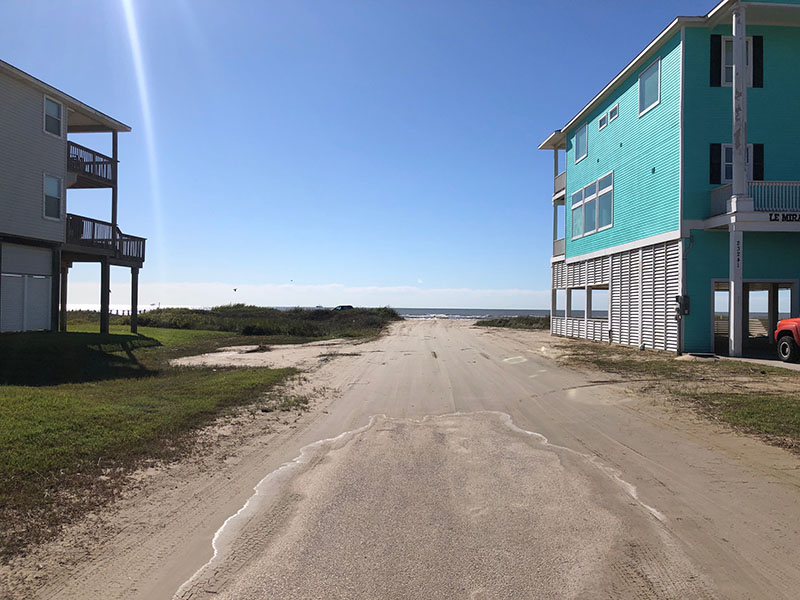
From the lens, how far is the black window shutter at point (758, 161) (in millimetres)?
21062

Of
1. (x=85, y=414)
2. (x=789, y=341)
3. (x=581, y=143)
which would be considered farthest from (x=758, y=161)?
(x=85, y=414)

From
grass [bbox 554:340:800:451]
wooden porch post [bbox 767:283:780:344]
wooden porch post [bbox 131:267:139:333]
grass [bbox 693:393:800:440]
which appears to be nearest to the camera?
grass [bbox 693:393:800:440]

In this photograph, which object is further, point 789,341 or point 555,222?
point 555,222

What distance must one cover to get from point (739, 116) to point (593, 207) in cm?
1131

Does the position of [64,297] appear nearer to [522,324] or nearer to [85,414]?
[85,414]

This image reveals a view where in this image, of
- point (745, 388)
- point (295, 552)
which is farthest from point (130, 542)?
point (745, 388)

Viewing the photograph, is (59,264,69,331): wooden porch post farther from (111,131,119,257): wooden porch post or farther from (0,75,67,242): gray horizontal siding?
Result: (0,75,67,242): gray horizontal siding

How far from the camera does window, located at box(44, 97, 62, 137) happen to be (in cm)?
2278

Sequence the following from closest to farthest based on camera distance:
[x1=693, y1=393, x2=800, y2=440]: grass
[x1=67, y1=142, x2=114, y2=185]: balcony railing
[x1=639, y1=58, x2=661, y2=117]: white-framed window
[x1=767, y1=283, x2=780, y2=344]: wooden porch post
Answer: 1. [x1=693, y1=393, x2=800, y2=440]: grass
2. [x1=639, y1=58, x2=661, y2=117]: white-framed window
3. [x1=767, y1=283, x2=780, y2=344]: wooden porch post
4. [x1=67, y1=142, x2=114, y2=185]: balcony railing

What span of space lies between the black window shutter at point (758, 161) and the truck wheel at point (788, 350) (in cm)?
680

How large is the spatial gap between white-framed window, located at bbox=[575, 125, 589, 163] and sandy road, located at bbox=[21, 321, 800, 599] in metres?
24.5

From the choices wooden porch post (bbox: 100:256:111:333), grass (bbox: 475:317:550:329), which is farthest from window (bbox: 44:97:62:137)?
grass (bbox: 475:317:550:329)

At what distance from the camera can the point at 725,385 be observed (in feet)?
42.3

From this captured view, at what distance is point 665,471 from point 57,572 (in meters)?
5.72
